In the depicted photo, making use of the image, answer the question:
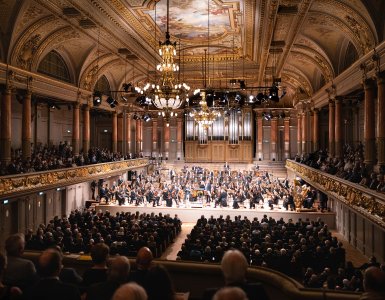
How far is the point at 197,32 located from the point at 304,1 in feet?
21.4

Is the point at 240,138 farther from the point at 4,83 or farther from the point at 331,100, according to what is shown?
the point at 4,83

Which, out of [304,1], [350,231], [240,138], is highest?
[304,1]

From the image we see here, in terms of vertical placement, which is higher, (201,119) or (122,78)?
(122,78)

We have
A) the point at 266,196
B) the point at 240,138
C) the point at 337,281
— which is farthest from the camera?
the point at 240,138

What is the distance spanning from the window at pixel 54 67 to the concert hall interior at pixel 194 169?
92mm

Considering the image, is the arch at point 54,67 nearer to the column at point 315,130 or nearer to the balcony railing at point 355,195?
the balcony railing at point 355,195

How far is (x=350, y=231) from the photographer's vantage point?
15.0 meters

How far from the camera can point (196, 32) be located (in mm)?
16500

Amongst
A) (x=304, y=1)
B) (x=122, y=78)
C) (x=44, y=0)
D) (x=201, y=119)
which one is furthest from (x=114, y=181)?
(x=304, y=1)

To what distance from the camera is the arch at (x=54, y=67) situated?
58.5 feet

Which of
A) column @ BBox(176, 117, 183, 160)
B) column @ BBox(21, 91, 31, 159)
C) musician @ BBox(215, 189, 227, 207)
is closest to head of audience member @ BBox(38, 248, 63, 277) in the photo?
column @ BBox(21, 91, 31, 159)

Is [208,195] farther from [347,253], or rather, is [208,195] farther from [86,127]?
[86,127]

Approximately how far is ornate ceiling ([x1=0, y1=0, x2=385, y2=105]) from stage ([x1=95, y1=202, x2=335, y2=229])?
7.05 meters

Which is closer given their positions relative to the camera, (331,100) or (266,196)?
(331,100)
